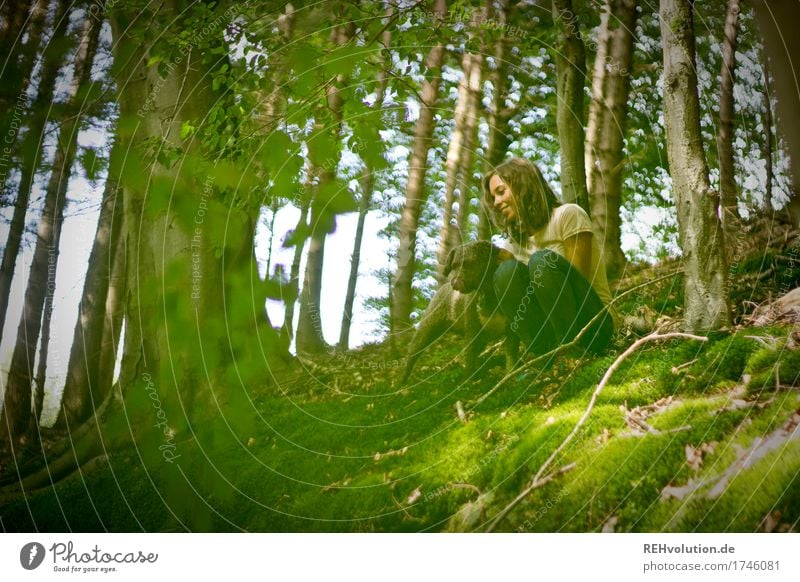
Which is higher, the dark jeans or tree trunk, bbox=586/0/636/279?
tree trunk, bbox=586/0/636/279

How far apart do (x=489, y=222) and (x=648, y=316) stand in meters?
0.47

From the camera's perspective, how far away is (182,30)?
66.8 inches

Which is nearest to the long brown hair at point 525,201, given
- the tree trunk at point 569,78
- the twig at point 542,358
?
the tree trunk at point 569,78

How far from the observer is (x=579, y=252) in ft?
5.26

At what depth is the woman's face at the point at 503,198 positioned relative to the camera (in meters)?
1.62

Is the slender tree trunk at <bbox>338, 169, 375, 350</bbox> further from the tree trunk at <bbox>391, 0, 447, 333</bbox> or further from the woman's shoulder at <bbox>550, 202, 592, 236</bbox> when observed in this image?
the woman's shoulder at <bbox>550, 202, 592, 236</bbox>

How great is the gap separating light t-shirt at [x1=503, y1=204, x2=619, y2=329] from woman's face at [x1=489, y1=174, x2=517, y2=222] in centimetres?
7

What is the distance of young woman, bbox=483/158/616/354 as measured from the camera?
5.23ft

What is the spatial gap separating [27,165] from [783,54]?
6.78 ft

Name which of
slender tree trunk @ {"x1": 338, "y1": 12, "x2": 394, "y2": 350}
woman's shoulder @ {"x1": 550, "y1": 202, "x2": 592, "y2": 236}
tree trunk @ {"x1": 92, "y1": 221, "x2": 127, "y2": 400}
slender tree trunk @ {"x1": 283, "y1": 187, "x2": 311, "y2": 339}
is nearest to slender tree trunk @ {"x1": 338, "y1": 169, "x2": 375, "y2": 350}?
slender tree trunk @ {"x1": 338, "y1": 12, "x2": 394, "y2": 350}

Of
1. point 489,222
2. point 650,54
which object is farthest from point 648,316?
point 650,54

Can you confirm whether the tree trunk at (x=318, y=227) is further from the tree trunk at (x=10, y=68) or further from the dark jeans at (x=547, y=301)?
the tree trunk at (x=10, y=68)

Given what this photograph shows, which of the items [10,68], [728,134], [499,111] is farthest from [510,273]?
[10,68]

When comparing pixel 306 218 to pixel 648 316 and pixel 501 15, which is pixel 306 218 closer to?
pixel 501 15
